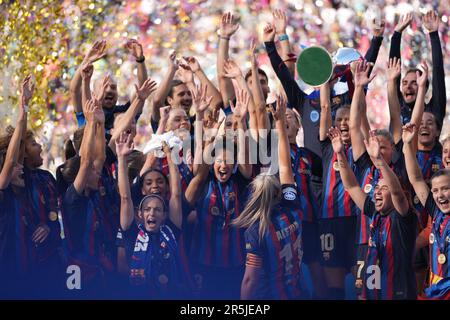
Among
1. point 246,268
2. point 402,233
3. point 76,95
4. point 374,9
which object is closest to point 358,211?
point 402,233

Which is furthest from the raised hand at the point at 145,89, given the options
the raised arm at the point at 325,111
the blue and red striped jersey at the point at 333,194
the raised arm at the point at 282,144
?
the blue and red striped jersey at the point at 333,194

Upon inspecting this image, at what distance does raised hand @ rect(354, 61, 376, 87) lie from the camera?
758 cm

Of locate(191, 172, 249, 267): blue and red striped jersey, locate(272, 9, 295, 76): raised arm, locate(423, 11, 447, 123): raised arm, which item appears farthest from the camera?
locate(272, 9, 295, 76): raised arm

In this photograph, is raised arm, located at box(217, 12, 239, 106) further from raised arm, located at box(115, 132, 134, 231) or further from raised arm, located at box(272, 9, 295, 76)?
raised arm, located at box(115, 132, 134, 231)

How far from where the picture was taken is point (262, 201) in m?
7.45

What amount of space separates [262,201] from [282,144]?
38 cm

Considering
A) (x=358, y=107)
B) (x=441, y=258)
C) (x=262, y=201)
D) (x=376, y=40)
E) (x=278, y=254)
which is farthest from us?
(x=376, y=40)

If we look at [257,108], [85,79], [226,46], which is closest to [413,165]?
[257,108]

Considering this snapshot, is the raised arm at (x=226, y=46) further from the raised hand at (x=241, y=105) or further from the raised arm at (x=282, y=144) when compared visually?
the raised arm at (x=282, y=144)

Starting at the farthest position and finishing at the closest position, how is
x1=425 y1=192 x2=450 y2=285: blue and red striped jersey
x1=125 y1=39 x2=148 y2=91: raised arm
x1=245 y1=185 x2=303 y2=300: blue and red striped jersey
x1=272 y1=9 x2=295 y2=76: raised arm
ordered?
x1=125 y1=39 x2=148 y2=91: raised arm
x1=272 y1=9 x2=295 y2=76: raised arm
x1=245 y1=185 x2=303 y2=300: blue and red striped jersey
x1=425 y1=192 x2=450 y2=285: blue and red striped jersey

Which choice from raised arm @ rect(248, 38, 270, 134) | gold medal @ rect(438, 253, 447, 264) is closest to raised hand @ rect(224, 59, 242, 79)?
raised arm @ rect(248, 38, 270, 134)

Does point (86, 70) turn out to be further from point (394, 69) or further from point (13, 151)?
point (394, 69)

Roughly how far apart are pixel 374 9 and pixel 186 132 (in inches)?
114

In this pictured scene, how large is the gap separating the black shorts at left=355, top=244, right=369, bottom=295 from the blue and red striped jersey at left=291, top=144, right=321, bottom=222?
0.37 metres
